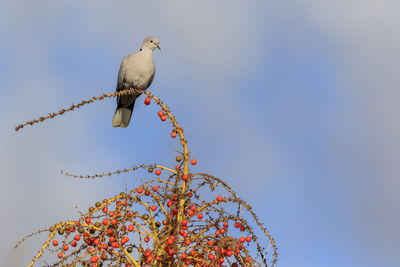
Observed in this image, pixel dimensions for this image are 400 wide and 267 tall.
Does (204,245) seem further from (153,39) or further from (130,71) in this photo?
(153,39)

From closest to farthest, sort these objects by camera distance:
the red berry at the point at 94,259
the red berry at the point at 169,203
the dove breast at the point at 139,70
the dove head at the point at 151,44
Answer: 1. the red berry at the point at 94,259
2. the red berry at the point at 169,203
3. the dove breast at the point at 139,70
4. the dove head at the point at 151,44

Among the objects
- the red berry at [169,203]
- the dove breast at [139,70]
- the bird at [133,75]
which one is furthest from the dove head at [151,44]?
the red berry at [169,203]

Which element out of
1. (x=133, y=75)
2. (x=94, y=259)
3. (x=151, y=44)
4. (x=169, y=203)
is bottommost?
(x=94, y=259)

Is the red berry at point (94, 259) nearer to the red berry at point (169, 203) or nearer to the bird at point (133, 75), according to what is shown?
the red berry at point (169, 203)

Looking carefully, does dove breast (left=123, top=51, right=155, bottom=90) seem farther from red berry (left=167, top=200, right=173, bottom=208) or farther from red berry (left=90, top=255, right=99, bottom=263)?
red berry (left=90, top=255, right=99, bottom=263)

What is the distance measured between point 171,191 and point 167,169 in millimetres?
338

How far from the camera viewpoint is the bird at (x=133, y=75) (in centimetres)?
1012

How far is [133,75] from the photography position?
10109 millimetres

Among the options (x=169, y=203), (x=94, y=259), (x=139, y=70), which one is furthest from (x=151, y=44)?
(x=94, y=259)

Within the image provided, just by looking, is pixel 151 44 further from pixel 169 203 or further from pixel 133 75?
pixel 169 203

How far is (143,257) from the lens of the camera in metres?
4.72

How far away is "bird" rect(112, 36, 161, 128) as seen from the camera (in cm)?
1012

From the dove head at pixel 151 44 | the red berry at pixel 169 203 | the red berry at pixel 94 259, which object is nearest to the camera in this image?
the red berry at pixel 94 259

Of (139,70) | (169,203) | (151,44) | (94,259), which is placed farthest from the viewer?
(151,44)
